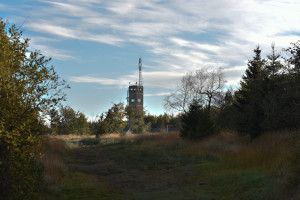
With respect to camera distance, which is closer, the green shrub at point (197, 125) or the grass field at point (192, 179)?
the grass field at point (192, 179)

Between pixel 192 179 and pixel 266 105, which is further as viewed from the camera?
pixel 266 105

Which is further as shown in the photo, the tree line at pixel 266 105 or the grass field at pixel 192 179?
the tree line at pixel 266 105

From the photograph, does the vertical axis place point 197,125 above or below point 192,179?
above

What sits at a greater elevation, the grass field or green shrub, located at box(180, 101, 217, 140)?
green shrub, located at box(180, 101, 217, 140)

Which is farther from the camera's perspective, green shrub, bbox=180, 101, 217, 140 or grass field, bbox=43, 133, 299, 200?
green shrub, bbox=180, 101, 217, 140

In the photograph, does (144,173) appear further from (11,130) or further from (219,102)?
(219,102)

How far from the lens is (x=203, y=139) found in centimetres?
2409

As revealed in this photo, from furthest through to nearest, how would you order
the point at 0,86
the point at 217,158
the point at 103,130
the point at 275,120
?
the point at 103,130
the point at 275,120
the point at 217,158
the point at 0,86

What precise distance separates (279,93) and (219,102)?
24490 mm

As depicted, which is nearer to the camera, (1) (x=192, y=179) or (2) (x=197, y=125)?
(1) (x=192, y=179)

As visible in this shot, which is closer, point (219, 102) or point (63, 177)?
point (63, 177)

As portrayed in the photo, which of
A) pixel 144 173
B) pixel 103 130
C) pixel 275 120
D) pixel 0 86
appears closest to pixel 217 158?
pixel 144 173

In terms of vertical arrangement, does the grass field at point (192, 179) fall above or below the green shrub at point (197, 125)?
below

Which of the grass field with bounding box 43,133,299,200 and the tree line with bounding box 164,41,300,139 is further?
the tree line with bounding box 164,41,300,139
